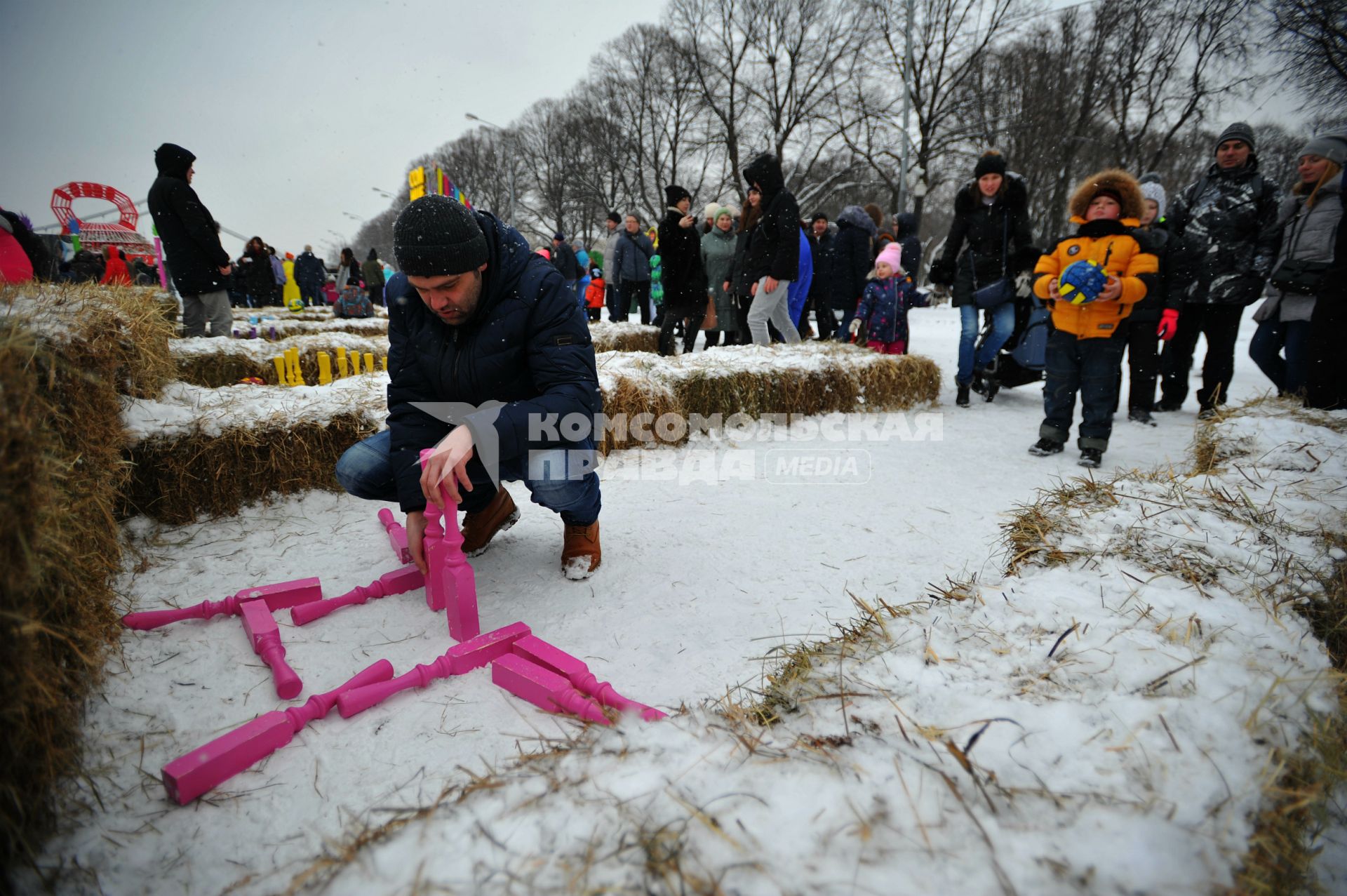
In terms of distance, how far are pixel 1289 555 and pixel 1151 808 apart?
1.33m

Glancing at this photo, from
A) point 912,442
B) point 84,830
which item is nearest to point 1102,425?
point 912,442

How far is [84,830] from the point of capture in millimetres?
1229

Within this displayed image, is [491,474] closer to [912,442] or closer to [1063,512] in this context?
[1063,512]

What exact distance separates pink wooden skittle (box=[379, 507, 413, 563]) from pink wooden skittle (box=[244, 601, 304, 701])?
0.58m

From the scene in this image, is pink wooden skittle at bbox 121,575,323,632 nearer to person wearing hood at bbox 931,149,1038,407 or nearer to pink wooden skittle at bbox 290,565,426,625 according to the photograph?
pink wooden skittle at bbox 290,565,426,625

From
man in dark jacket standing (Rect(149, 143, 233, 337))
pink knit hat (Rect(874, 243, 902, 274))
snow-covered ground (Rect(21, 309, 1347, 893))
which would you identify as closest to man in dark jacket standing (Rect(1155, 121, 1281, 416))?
pink knit hat (Rect(874, 243, 902, 274))

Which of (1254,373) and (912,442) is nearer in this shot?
(912,442)

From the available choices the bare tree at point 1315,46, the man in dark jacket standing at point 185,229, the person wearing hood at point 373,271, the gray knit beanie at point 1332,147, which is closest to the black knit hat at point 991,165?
the gray knit beanie at point 1332,147

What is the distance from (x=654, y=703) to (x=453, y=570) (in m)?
0.82

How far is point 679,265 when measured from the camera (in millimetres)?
7566

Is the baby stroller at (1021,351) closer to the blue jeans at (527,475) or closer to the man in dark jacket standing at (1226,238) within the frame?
the man in dark jacket standing at (1226,238)

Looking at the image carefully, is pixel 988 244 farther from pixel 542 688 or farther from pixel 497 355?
pixel 542 688

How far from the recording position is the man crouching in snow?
2.02 metres

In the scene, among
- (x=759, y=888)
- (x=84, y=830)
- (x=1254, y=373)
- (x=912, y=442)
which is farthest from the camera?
(x=1254, y=373)
